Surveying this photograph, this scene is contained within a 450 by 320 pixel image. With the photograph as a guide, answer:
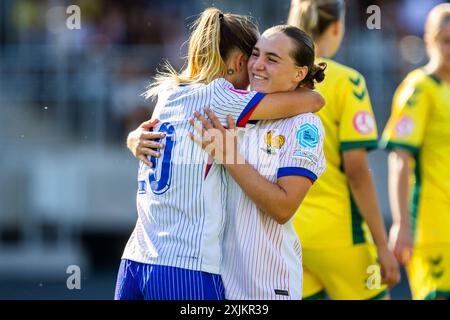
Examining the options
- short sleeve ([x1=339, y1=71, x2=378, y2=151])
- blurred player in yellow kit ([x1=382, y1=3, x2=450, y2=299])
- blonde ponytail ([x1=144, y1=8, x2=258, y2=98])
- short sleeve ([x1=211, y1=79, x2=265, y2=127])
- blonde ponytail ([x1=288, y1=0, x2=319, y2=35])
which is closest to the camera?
short sleeve ([x1=211, y1=79, x2=265, y2=127])

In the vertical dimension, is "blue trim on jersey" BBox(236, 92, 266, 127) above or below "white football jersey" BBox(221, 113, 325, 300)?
above

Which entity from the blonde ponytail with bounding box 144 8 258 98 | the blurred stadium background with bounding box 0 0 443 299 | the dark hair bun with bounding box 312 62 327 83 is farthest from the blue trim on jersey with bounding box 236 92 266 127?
the blurred stadium background with bounding box 0 0 443 299

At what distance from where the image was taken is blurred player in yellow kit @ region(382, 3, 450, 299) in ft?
18.7

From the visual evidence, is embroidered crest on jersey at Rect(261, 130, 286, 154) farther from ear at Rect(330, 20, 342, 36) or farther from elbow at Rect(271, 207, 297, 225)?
ear at Rect(330, 20, 342, 36)

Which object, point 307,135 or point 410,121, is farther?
point 410,121

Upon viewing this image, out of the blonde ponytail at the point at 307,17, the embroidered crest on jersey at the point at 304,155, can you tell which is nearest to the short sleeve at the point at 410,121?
the blonde ponytail at the point at 307,17

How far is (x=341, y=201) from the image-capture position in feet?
17.6

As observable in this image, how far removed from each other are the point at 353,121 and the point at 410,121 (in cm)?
63

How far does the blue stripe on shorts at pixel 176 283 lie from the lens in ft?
12.3

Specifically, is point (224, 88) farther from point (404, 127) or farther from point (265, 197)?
point (404, 127)

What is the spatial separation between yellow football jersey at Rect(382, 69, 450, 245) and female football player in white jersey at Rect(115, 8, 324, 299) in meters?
1.78

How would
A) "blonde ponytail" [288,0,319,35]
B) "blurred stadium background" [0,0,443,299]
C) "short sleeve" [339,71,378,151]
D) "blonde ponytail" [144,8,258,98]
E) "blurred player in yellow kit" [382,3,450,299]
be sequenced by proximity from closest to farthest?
"blonde ponytail" [144,8,258,98] → "short sleeve" [339,71,378,151] → "blonde ponytail" [288,0,319,35] → "blurred player in yellow kit" [382,3,450,299] → "blurred stadium background" [0,0,443,299]

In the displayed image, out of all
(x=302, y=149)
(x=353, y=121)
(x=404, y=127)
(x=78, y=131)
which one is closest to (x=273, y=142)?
(x=302, y=149)
